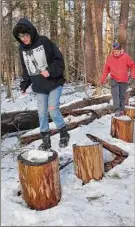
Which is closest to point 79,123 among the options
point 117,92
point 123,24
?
point 117,92

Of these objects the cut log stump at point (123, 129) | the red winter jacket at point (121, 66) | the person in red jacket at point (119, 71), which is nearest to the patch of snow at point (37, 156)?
the cut log stump at point (123, 129)

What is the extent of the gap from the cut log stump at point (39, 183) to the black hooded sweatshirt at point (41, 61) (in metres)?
1.78

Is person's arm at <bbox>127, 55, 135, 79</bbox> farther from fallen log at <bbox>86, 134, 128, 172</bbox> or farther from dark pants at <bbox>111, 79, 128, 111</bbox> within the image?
fallen log at <bbox>86, 134, 128, 172</bbox>

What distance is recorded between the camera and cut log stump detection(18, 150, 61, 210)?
Result: 4379 millimetres

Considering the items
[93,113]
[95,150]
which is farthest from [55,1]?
[95,150]

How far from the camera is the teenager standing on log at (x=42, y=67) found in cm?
557

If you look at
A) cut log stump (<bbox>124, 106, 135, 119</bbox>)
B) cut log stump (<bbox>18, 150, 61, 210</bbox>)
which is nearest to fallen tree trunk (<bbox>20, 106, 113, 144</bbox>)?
cut log stump (<bbox>124, 106, 135, 119</bbox>)

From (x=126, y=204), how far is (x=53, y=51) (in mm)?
2671

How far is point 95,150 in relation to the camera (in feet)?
17.0

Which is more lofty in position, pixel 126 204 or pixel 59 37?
pixel 59 37

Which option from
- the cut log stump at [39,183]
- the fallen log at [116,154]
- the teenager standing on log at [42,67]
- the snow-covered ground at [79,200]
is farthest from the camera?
the fallen log at [116,154]

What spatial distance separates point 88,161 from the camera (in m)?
5.19

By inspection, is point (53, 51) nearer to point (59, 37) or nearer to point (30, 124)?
point (30, 124)

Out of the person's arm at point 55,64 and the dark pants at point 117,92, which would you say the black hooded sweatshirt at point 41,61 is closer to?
Answer: the person's arm at point 55,64
